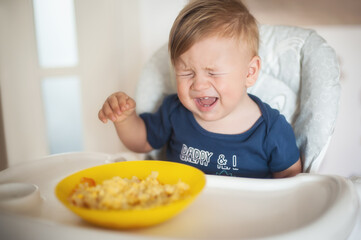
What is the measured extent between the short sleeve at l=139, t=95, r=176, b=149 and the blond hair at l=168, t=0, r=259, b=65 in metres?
0.21

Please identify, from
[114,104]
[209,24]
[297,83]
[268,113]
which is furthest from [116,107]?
[297,83]

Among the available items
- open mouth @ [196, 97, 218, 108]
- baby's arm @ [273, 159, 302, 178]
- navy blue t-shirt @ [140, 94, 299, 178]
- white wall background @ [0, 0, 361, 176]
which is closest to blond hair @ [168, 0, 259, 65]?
open mouth @ [196, 97, 218, 108]

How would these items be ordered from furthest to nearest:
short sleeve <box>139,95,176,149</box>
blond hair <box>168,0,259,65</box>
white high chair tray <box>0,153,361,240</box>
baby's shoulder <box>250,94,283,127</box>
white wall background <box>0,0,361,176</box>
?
1. white wall background <box>0,0,361,176</box>
2. short sleeve <box>139,95,176,149</box>
3. baby's shoulder <box>250,94,283,127</box>
4. blond hair <box>168,0,259,65</box>
5. white high chair tray <box>0,153,361,240</box>

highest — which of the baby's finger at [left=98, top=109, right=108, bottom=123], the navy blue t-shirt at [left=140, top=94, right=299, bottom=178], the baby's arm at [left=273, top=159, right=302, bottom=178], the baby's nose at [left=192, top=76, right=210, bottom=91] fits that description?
the baby's nose at [left=192, top=76, right=210, bottom=91]

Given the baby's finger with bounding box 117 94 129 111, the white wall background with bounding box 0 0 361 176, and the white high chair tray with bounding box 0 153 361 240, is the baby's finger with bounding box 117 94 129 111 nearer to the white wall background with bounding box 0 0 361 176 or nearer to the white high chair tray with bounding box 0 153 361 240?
the white high chair tray with bounding box 0 153 361 240

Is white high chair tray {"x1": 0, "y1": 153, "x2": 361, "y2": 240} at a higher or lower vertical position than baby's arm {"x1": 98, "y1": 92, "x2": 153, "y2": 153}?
lower

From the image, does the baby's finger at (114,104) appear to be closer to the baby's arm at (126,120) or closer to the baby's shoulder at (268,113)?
the baby's arm at (126,120)

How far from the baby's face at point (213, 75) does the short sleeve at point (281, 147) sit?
137 mm

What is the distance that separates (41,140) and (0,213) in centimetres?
109

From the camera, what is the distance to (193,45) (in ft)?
→ 2.72

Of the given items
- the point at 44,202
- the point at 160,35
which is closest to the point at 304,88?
the point at 44,202

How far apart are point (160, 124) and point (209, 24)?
378mm

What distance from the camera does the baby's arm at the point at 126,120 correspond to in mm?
889

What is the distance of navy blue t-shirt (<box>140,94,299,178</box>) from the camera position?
2.99 feet
